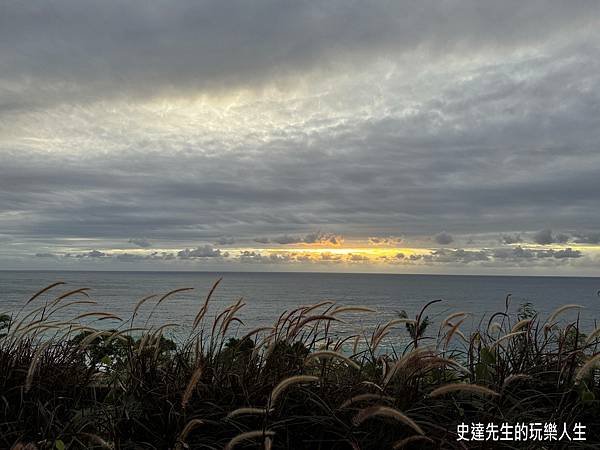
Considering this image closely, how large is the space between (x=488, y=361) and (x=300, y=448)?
1.92 metres

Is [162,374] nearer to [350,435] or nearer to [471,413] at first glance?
[350,435]

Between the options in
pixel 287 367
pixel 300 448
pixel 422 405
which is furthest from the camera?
pixel 287 367

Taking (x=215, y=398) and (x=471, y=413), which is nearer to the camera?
(x=215, y=398)

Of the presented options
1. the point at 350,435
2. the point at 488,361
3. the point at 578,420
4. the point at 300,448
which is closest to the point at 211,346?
the point at 300,448

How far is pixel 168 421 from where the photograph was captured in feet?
11.7

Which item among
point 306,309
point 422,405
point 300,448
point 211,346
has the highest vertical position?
point 306,309

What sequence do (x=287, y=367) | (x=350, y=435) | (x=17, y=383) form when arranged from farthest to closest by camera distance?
(x=17, y=383), (x=287, y=367), (x=350, y=435)

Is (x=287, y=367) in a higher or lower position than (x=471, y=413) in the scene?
higher

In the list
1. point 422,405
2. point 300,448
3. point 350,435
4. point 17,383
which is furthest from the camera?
point 17,383

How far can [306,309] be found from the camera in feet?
14.1

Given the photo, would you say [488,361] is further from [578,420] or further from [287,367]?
[287,367]

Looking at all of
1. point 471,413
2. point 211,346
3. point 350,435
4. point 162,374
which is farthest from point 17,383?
point 471,413

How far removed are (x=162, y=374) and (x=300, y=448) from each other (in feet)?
4.12

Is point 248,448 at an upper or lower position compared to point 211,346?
Answer: lower
